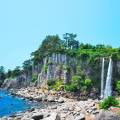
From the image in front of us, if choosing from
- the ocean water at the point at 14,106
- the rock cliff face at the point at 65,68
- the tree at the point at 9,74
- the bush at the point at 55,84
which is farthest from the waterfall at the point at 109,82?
the tree at the point at 9,74

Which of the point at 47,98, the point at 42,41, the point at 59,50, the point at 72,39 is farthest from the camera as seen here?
the point at 42,41

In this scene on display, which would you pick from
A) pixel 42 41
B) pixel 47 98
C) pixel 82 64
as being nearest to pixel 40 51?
pixel 42 41

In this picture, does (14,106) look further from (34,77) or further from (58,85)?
(34,77)

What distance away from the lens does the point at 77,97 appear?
7538cm

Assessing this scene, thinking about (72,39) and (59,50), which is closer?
(59,50)

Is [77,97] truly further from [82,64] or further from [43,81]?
[43,81]

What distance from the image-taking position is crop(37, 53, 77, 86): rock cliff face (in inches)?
3386

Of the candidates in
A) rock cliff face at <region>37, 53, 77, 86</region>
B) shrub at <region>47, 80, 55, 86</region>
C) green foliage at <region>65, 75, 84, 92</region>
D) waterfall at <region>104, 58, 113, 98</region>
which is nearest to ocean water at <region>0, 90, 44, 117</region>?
green foliage at <region>65, 75, 84, 92</region>

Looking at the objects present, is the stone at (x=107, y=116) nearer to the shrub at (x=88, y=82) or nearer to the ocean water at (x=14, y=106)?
the ocean water at (x=14, y=106)

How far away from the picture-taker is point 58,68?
92312 mm

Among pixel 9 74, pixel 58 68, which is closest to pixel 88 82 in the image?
pixel 58 68

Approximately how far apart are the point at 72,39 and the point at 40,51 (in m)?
11.8

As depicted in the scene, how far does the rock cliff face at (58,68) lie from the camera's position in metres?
86.0

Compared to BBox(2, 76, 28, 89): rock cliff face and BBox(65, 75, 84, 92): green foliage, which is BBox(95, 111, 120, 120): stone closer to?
BBox(65, 75, 84, 92): green foliage
